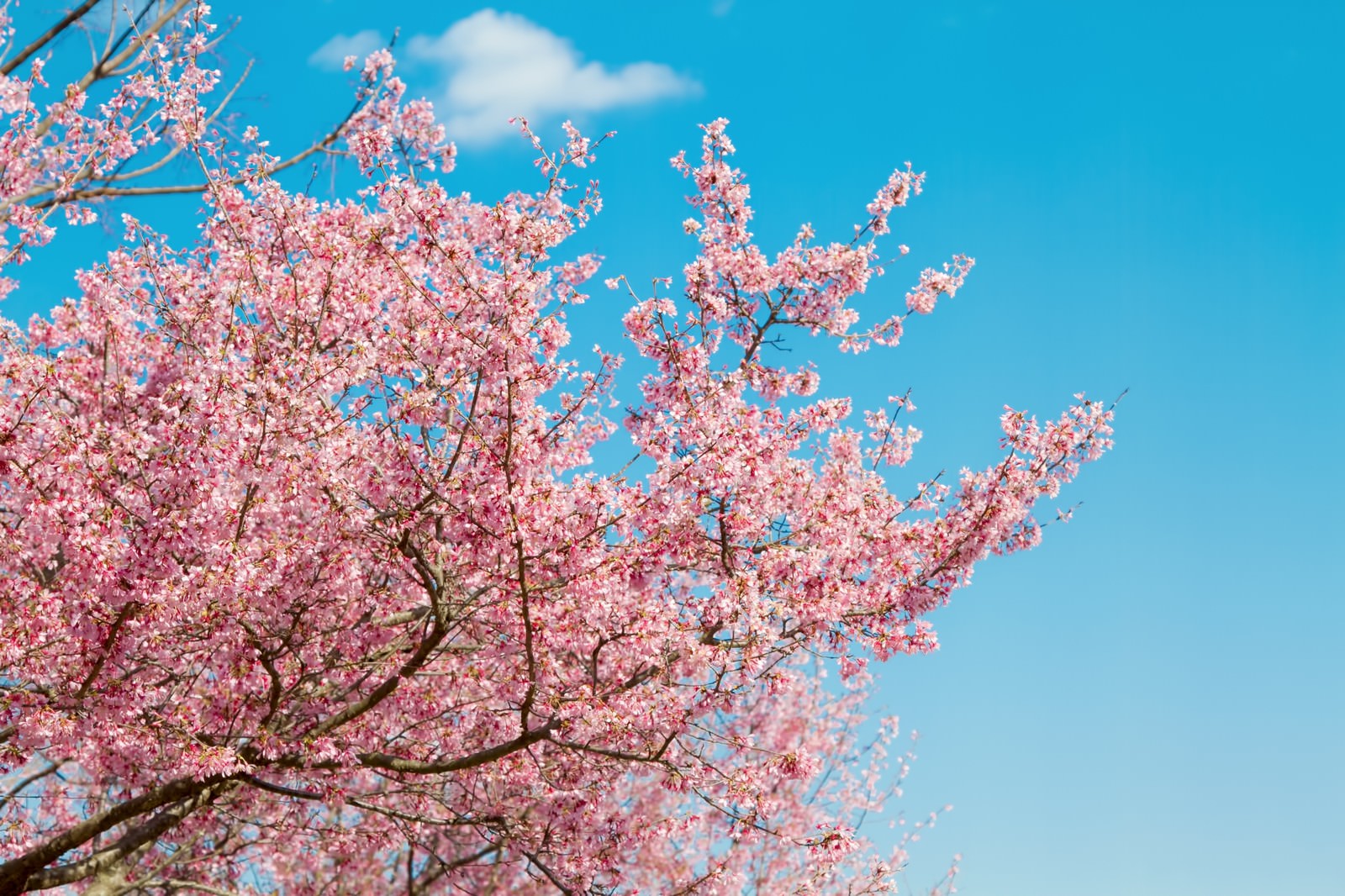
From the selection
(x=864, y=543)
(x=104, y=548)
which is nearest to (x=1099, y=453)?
(x=864, y=543)

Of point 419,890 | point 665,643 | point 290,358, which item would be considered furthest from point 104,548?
point 419,890

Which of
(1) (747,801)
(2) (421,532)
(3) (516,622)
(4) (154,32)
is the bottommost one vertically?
(1) (747,801)

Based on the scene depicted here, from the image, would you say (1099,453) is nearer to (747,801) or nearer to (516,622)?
(747,801)

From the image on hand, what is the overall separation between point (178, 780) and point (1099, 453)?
837 centimetres

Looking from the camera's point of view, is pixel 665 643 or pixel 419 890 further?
pixel 419 890

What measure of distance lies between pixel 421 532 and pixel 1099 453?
20.3 ft

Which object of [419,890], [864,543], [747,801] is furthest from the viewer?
[419,890]

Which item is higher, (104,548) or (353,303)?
(353,303)

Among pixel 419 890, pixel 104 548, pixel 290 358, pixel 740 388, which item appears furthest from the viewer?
pixel 419 890

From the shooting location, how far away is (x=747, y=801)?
28.9 ft

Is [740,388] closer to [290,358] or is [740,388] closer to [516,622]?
[516,622]

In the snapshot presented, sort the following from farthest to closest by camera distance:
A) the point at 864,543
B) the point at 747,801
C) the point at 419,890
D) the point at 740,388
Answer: the point at 419,890 → the point at 864,543 → the point at 740,388 → the point at 747,801

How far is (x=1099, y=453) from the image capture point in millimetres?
10820

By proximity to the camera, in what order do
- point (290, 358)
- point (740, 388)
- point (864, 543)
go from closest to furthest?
point (290, 358) → point (740, 388) → point (864, 543)
